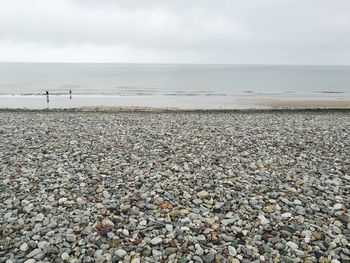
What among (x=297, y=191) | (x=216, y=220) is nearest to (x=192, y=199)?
(x=216, y=220)

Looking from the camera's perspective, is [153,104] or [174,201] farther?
[153,104]

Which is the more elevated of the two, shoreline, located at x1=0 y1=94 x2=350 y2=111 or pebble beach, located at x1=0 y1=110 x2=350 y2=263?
shoreline, located at x1=0 y1=94 x2=350 y2=111

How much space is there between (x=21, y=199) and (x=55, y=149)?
16.0ft

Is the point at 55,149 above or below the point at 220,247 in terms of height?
above

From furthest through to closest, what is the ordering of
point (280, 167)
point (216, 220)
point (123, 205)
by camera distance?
point (280, 167) < point (123, 205) < point (216, 220)

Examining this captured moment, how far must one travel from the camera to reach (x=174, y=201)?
7.39 metres

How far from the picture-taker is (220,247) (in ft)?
18.4

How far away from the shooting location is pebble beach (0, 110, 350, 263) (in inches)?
219

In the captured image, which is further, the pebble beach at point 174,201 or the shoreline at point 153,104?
the shoreline at point 153,104

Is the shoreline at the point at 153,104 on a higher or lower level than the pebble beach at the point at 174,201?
higher

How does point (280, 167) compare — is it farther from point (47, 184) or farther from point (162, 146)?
point (47, 184)

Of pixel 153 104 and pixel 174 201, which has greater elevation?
pixel 153 104

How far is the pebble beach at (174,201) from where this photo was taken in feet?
18.2

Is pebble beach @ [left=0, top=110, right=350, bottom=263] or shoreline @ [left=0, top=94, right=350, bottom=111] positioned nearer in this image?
pebble beach @ [left=0, top=110, right=350, bottom=263]
